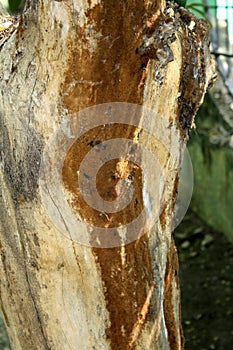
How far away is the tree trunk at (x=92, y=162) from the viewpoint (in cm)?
118

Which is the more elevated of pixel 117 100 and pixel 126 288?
pixel 117 100

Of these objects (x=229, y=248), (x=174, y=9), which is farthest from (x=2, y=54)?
(x=229, y=248)

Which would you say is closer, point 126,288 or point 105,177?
point 105,177

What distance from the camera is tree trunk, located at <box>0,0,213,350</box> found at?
1183 mm

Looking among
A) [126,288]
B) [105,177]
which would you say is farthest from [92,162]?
[126,288]

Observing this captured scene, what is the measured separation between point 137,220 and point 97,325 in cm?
22

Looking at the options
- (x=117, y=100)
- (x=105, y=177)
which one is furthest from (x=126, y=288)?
(x=117, y=100)

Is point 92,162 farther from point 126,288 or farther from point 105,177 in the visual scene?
point 126,288

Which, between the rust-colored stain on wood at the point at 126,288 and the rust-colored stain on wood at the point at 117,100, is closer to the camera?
the rust-colored stain on wood at the point at 117,100

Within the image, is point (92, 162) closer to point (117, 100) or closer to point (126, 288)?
point (117, 100)

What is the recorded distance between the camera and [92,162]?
1.25 meters

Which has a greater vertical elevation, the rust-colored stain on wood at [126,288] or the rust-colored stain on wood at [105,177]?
the rust-colored stain on wood at [105,177]

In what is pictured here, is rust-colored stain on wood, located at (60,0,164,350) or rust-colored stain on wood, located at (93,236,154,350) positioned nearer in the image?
rust-colored stain on wood, located at (60,0,164,350)

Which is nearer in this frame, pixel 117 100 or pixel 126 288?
pixel 117 100
